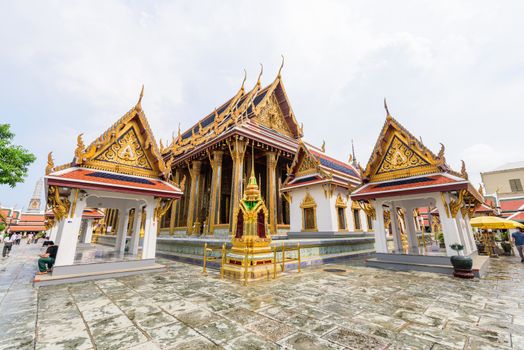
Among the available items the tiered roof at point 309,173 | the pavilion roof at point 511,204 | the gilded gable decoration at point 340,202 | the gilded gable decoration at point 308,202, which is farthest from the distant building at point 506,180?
the gilded gable decoration at point 308,202

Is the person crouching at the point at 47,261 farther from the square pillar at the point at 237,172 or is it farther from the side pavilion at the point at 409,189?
the side pavilion at the point at 409,189

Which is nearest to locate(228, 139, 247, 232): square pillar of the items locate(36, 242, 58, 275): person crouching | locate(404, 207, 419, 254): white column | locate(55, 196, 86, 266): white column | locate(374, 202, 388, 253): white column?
locate(374, 202, 388, 253): white column

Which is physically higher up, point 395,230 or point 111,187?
point 111,187

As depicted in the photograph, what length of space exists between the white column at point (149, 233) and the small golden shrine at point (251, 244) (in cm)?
275

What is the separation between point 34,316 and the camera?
3758mm

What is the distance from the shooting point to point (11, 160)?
1620 centimetres

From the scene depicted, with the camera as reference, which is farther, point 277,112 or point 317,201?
point 277,112

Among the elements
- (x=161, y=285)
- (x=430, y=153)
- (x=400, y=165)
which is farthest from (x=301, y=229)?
(x=161, y=285)

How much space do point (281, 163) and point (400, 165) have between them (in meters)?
9.82

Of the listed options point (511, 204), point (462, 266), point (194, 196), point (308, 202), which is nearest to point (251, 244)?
point (462, 266)

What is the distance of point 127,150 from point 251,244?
5.58 meters

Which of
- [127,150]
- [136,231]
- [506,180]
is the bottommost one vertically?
[136,231]

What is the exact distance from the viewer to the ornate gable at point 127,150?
24.2 feet

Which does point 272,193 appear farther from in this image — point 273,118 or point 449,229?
point 449,229
